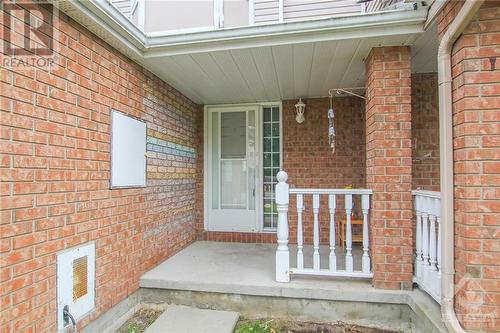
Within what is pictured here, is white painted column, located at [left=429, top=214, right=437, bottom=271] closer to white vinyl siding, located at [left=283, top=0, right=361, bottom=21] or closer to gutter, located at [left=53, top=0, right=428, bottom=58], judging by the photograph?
gutter, located at [left=53, top=0, right=428, bottom=58]

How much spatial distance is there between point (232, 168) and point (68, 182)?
129 inches

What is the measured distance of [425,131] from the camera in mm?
3977

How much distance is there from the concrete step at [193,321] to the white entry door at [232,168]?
225 cm

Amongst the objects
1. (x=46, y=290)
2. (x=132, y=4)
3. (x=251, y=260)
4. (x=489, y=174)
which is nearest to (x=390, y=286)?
(x=489, y=174)

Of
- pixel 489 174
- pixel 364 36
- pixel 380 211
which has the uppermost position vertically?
pixel 364 36

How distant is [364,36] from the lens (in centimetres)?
275

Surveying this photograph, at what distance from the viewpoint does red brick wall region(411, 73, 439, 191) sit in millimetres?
3918

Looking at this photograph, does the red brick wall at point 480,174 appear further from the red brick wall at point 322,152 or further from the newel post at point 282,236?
the red brick wall at point 322,152

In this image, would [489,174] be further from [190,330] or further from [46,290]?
[46,290]

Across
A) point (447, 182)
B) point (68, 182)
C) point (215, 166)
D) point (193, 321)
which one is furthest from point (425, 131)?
point (68, 182)

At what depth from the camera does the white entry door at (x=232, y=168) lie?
5.30 metres

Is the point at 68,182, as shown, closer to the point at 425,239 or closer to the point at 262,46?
the point at 262,46

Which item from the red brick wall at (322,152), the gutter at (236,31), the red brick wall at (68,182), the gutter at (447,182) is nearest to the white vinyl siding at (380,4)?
the gutter at (236,31)

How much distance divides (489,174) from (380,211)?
40.1 inches
